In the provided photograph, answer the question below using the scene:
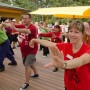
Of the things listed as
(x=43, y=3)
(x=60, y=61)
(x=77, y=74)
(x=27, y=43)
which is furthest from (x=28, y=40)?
(x=43, y=3)

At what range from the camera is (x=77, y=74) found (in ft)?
7.91

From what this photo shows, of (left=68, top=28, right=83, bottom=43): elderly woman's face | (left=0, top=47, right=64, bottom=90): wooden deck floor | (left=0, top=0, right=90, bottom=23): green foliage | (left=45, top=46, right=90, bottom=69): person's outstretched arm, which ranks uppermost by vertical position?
(left=68, top=28, right=83, bottom=43): elderly woman's face

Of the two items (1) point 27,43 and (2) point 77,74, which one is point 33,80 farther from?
(2) point 77,74

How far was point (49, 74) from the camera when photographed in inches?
253

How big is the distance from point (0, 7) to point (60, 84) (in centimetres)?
1058

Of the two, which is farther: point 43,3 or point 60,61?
point 43,3

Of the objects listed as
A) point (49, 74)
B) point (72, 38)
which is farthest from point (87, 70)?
point (49, 74)

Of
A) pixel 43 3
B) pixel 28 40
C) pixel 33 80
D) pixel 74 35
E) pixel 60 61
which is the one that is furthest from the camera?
pixel 43 3

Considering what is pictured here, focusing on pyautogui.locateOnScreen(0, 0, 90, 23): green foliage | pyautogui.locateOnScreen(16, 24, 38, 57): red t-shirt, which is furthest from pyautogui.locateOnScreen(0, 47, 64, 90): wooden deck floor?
pyautogui.locateOnScreen(0, 0, 90, 23): green foliage

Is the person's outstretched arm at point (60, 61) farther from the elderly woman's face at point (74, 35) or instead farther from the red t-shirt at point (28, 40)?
the red t-shirt at point (28, 40)

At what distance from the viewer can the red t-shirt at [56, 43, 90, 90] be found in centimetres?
239

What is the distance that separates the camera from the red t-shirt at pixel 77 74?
2.39 m

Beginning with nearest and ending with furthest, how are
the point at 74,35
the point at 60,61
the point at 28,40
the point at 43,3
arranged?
the point at 60,61, the point at 74,35, the point at 28,40, the point at 43,3

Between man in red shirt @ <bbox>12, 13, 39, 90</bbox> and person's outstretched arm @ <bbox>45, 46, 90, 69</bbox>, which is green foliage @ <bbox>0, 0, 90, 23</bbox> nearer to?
man in red shirt @ <bbox>12, 13, 39, 90</bbox>
